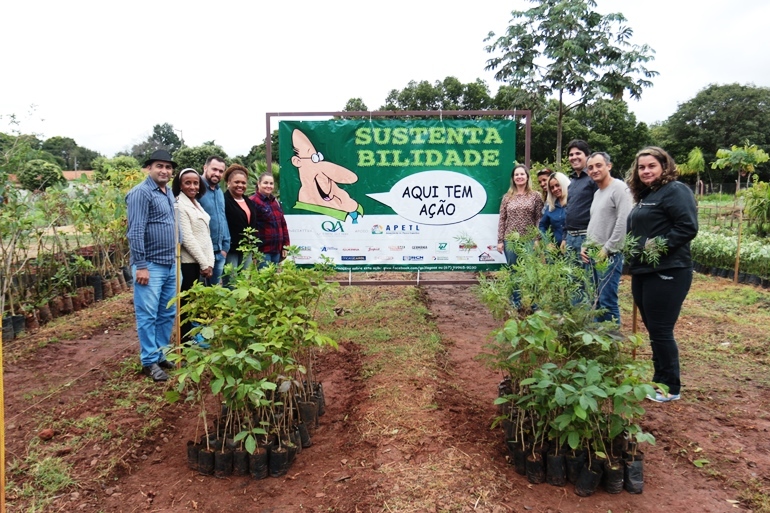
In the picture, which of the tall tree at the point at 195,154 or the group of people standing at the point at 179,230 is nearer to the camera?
the group of people standing at the point at 179,230

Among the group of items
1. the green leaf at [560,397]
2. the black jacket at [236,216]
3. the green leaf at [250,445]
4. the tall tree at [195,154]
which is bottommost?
the green leaf at [250,445]

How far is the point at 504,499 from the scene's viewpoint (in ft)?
7.76

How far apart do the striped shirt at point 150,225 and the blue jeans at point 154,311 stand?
3.5 inches

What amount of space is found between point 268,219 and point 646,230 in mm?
3136

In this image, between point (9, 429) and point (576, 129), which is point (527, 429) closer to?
point (9, 429)

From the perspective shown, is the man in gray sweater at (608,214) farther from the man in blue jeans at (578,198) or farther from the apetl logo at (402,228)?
the apetl logo at (402,228)

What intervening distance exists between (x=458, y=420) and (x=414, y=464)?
1.86ft

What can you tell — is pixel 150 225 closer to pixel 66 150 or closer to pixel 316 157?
pixel 316 157

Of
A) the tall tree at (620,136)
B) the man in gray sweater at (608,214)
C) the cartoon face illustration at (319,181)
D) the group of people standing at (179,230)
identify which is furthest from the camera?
the tall tree at (620,136)

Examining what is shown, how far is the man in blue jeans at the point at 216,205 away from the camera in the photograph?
434 cm

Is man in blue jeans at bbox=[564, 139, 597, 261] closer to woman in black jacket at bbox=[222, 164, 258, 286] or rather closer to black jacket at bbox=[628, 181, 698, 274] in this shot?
black jacket at bbox=[628, 181, 698, 274]

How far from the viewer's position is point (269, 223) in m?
4.68

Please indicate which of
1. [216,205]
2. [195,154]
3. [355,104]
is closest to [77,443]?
[216,205]

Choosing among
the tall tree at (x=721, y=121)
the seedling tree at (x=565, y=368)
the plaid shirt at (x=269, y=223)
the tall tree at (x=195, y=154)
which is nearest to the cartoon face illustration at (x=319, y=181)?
the plaid shirt at (x=269, y=223)
